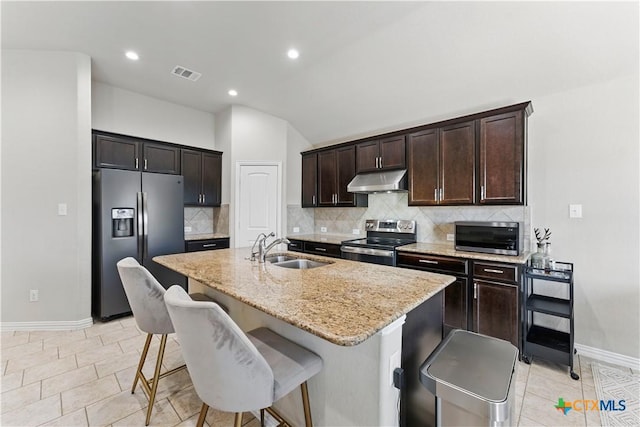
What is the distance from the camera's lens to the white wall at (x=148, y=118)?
3.69 metres

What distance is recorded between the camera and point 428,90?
320 cm

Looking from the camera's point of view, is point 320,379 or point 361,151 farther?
point 361,151

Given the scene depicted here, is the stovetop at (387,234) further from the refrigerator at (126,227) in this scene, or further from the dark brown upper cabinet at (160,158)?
the dark brown upper cabinet at (160,158)

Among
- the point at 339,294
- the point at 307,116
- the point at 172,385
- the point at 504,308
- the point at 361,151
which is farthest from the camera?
the point at 307,116

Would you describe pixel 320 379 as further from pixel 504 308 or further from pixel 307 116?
pixel 307 116

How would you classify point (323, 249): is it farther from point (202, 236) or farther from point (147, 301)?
point (147, 301)

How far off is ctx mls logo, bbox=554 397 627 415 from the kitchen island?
1.20m

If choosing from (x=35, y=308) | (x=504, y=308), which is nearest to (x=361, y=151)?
(x=504, y=308)

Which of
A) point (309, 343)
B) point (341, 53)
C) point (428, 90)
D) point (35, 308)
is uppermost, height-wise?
point (341, 53)

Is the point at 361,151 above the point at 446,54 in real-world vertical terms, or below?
below

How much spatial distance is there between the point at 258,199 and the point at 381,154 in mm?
2013

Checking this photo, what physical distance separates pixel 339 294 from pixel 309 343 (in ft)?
1.02

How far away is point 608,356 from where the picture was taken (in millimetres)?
2455

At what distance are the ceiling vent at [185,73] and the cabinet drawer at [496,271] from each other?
383 centimetres
